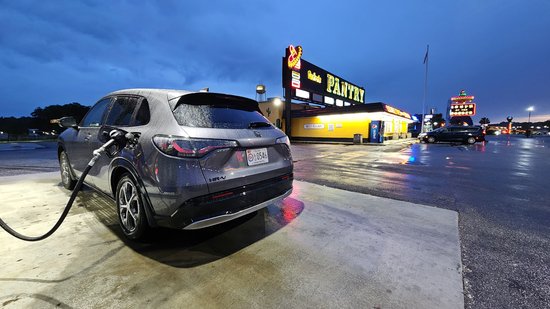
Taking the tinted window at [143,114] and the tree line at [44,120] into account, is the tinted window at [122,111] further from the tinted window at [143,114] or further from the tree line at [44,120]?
the tree line at [44,120]

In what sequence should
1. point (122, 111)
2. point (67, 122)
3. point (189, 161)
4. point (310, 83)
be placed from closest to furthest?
point (189, 161)
point (122, 111)
point (67, 122)
point (310, 83)

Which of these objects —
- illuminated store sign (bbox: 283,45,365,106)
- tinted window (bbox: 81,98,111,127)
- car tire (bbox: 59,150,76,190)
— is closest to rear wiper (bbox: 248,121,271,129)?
tinted window (bbox: 81,98,111,127)

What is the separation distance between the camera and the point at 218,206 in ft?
7.04

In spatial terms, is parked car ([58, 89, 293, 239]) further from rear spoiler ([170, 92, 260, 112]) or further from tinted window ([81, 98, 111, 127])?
tinted window ([81, 98, 111, 127])

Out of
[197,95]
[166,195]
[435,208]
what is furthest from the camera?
[435,208]

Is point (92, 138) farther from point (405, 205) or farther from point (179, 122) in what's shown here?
point (405, 205)

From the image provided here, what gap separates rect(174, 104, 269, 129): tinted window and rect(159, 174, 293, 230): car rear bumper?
2.20ft

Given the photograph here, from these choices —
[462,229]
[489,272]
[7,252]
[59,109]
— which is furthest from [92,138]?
[59,109]

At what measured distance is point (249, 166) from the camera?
2.38 meters

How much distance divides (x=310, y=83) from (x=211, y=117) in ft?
82.6

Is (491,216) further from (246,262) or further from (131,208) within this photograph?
(131,208)

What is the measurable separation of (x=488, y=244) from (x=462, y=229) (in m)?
0.40

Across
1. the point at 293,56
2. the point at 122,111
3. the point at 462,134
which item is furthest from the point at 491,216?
the point at 293,56

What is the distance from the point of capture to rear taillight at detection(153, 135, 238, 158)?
2.04 metres
